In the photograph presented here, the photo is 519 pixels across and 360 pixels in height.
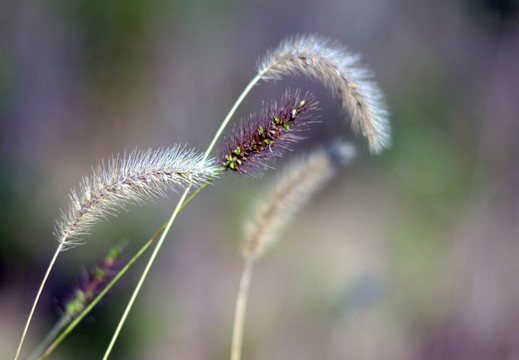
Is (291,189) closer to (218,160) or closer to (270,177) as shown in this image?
(218,160)

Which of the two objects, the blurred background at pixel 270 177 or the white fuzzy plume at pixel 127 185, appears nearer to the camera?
the white fuzzy plume at pixel 127 185

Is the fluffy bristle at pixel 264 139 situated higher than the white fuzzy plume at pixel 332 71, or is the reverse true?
the white fuzzy plume at pixel 332 71

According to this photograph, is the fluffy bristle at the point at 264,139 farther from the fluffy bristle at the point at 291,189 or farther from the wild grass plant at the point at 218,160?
the fluffy bristle at the point at 291,189

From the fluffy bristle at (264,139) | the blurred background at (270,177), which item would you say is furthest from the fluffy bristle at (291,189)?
the blurred background at (270,177)

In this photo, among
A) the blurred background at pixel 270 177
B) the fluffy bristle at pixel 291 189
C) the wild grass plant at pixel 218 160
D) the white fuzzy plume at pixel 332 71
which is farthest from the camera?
the blurred background at pixel 270 177

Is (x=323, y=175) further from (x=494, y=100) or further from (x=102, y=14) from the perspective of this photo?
(x=494, y=100)

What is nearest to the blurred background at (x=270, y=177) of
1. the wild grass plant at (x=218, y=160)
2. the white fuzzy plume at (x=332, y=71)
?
the wild grass plant at (x=218, y=160)

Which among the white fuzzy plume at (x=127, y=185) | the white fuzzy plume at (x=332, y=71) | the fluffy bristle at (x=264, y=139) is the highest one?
the white fuzzy plume at (x=332, y=71)

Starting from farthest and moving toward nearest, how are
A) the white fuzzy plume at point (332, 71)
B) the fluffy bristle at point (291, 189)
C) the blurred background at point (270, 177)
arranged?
the blurred background at point (270, 177)
the fluffy bristle at point (291, 189)
the white fuzzy plume at point (332, 71)

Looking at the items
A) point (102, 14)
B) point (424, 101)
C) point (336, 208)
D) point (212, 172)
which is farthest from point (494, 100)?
point (212, 172)
